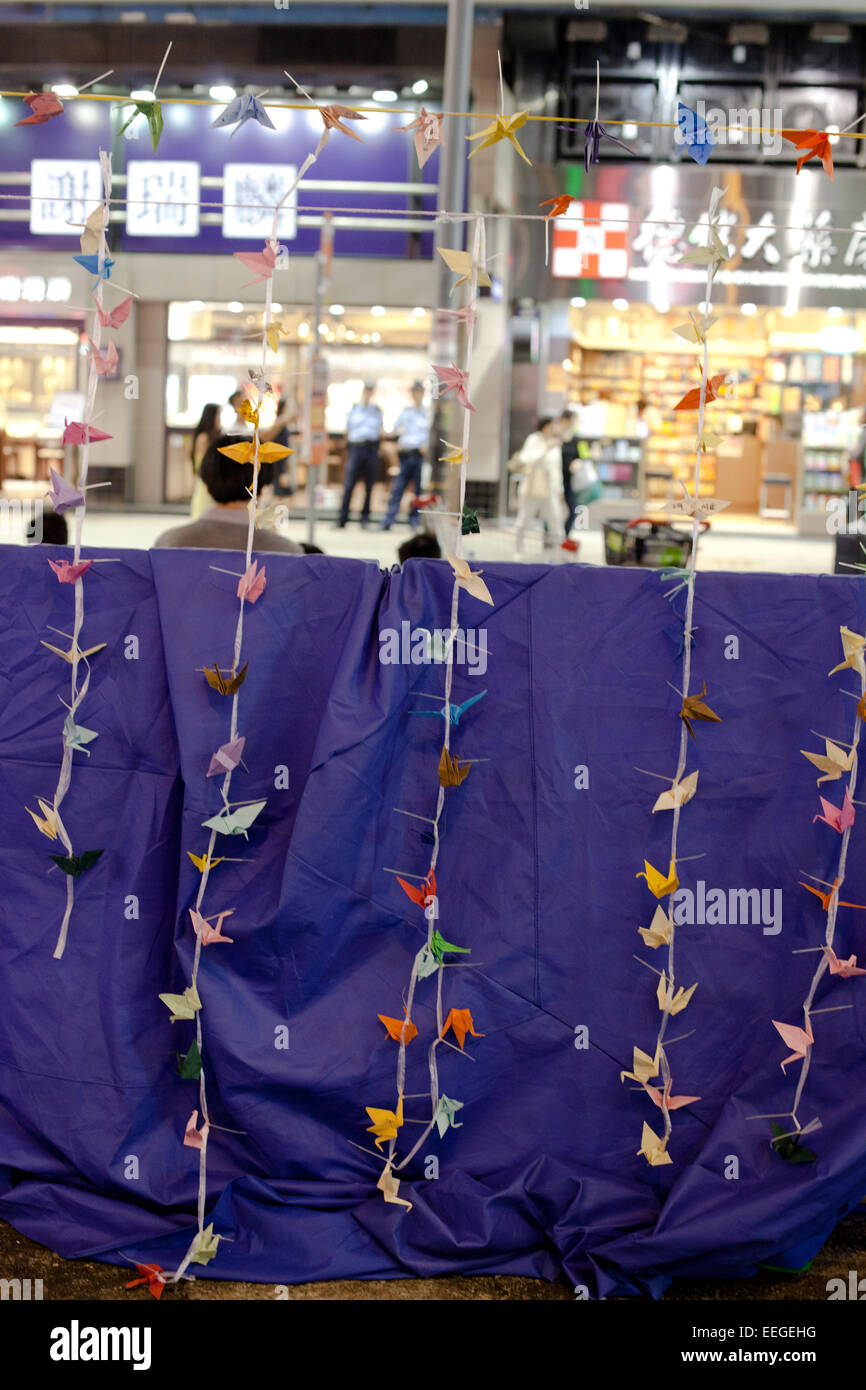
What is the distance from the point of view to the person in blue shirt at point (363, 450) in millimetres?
14094

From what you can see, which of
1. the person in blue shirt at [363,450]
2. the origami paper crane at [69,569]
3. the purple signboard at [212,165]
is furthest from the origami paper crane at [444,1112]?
the purple signboard at [212,165]

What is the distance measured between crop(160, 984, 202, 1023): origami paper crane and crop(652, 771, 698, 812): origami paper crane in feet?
3.16

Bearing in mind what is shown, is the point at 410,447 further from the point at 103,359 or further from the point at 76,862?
the point at 76,862

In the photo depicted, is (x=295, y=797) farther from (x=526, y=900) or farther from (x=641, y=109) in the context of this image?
(x=641, y=109)

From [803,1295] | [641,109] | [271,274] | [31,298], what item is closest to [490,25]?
[641,109]

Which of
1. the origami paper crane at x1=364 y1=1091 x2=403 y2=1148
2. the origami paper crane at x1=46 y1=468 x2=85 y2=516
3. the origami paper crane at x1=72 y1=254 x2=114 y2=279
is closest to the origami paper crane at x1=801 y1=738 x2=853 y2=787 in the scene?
the origami paper crane at x1=364 y1=1091 x2=403 y2=1148

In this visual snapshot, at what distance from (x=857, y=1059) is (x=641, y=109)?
15.5m

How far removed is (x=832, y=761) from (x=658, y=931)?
0.48 metres

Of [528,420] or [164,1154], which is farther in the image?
[528,420]

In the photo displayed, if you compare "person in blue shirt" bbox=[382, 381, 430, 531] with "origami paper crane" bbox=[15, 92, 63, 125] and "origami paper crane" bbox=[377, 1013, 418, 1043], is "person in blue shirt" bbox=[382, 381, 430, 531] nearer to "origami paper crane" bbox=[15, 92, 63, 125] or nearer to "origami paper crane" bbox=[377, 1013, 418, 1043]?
"origami paper crane" bbox=[15, 92, 63, 125]

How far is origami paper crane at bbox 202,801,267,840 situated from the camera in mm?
2543

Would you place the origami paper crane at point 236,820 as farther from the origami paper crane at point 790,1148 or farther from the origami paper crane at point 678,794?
the origami paper crane at point 790,1148

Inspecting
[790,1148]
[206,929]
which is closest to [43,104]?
[206,929]

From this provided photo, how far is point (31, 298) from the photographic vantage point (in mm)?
15305
